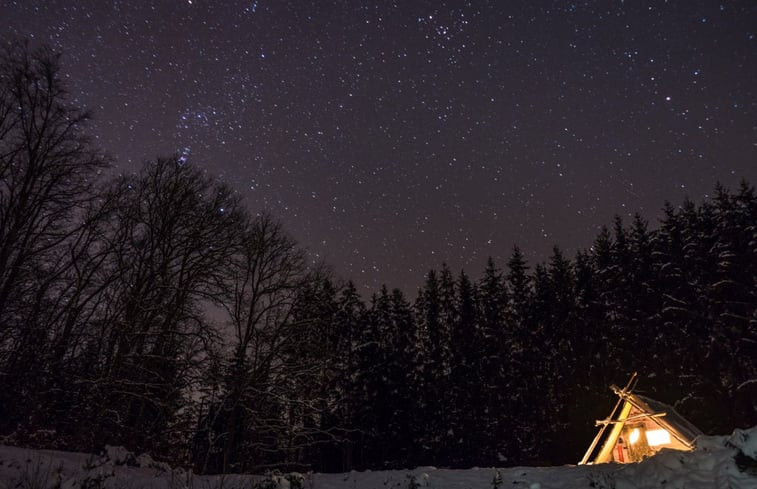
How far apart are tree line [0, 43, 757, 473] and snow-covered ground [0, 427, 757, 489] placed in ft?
4.40

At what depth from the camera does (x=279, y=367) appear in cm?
1659

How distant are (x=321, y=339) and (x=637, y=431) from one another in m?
13.5

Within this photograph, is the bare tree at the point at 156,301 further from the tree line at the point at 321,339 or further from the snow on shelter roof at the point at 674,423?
the snow on shelter roof at the point at 674,423

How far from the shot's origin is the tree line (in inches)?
495

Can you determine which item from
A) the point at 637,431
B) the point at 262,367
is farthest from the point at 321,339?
the point at 637,431

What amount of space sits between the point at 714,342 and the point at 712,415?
12.5 ft

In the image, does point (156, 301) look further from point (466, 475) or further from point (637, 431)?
point (637, 431)

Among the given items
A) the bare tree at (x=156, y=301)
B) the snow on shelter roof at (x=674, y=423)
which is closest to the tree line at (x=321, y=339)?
the bare tree at (x=156, y=301)

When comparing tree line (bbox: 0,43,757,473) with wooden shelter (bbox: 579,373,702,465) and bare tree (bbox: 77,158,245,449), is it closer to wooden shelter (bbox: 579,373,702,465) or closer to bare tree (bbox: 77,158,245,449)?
bare tree (bbox: 77,158,245,449)

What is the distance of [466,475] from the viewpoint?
13.2m

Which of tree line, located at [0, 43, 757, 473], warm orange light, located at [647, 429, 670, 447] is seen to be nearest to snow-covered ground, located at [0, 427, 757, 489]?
tree line, located at [0, 43, 757, 473]

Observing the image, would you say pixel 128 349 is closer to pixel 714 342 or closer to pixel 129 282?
pixel 129 282

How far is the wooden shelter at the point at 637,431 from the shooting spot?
17.1m

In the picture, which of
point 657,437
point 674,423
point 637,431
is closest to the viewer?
point 674,423
